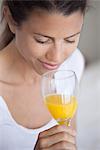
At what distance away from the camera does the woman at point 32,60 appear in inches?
24.4

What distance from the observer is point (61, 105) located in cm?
65

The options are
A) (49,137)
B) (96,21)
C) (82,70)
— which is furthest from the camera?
(82,70)

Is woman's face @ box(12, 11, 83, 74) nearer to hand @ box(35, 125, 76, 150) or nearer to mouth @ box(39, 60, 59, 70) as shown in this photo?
mouth @ box(39, 60, 59, 70)

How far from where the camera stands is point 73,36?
663 millimetres

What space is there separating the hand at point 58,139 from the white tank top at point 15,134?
16cm

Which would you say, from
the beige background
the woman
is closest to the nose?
the woman

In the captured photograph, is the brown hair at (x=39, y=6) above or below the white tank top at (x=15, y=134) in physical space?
above

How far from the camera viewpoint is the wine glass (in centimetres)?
65

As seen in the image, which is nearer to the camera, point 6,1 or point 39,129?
point 6,1

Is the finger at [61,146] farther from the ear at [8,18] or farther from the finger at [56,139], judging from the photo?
the ear at [8,18]

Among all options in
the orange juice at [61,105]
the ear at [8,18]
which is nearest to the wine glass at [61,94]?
the orange juice at [61,105]

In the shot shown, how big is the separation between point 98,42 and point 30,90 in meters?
0.20

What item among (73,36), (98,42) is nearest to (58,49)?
(73,36)

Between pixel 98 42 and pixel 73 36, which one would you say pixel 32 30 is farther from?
pixel 98 42
